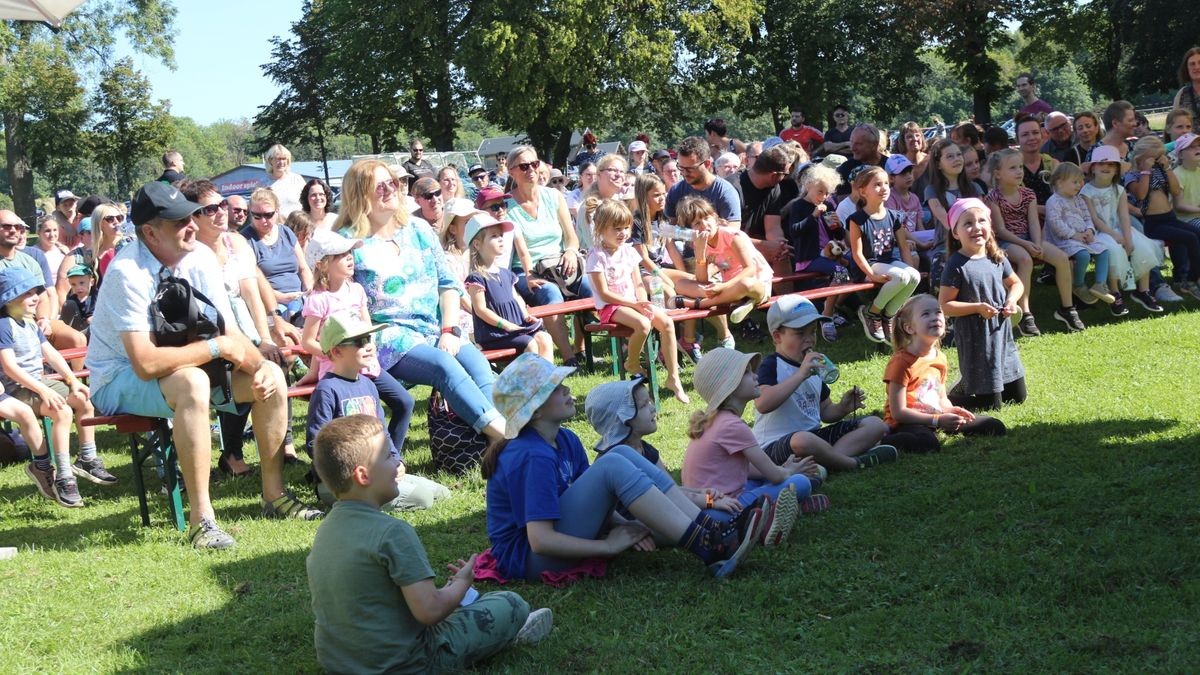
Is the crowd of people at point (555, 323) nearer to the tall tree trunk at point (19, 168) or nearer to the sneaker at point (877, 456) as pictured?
the sneaker at point (877, 456)

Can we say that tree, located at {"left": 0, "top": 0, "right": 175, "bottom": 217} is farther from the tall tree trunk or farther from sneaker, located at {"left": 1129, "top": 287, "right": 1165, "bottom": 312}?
sneaker, located at {"left": 1129, "top": 287, "right": 1165, "bottom": 312}

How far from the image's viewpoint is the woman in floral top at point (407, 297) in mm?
6797

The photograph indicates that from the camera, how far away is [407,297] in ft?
23.0

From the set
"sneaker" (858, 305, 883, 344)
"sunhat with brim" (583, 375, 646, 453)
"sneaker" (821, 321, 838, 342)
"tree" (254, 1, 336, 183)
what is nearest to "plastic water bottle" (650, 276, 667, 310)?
"sneaker" (821, 321, 838, 342)

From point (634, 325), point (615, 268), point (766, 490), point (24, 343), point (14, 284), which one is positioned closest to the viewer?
point (766, 490)

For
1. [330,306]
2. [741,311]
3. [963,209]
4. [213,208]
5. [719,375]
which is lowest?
[741,311]

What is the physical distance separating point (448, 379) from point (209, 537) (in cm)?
163

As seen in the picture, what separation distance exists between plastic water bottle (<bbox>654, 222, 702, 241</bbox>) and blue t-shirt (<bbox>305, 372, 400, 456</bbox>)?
3.69 meters

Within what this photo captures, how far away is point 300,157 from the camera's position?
94.1 metres

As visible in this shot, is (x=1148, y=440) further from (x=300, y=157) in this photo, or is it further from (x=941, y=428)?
(x=300, y=157)

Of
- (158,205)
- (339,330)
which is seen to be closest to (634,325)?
(339,330)

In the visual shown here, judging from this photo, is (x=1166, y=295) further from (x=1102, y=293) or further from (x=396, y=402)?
(x=396, y=402)

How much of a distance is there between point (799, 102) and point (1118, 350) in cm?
3304

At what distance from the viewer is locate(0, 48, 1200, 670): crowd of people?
4594mm
